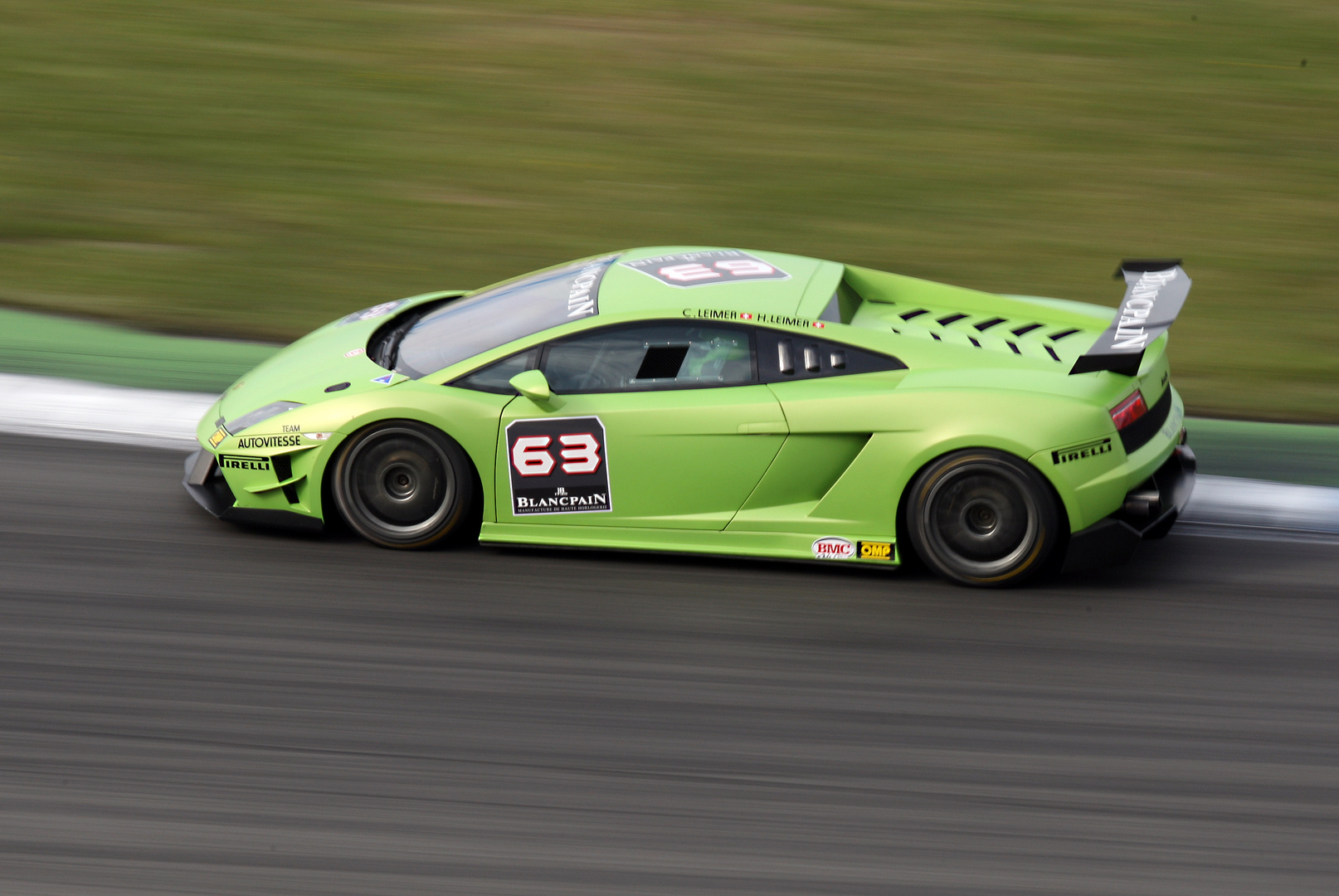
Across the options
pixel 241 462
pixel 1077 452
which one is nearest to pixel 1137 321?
pixel 1077 452

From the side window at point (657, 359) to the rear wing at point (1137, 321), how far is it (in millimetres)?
1386

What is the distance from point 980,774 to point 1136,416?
6.10 ft

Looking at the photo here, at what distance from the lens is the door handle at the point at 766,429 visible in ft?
17.1

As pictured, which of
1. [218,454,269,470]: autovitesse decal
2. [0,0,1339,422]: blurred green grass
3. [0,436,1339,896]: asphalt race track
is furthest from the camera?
[0,0,1339,422]: blurred green grass

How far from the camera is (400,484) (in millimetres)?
5469

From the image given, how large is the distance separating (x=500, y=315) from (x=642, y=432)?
3.05 feet

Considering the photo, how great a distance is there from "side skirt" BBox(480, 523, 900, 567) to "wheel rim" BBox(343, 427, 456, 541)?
0.25 m

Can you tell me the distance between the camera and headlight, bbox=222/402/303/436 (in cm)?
547

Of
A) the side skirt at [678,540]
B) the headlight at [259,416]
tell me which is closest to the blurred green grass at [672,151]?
the headlight at [259,416]

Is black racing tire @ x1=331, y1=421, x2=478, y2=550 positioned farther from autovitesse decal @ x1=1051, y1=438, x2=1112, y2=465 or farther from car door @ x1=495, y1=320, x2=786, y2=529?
autovitesse decal @ x1=1051, y1=438, x2=1112, y2=465

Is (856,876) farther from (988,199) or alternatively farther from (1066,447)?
(988,199)

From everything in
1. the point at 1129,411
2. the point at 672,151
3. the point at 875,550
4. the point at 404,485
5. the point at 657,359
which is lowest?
the point at 875,550

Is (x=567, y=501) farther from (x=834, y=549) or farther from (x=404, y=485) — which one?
(x=834, y=549)

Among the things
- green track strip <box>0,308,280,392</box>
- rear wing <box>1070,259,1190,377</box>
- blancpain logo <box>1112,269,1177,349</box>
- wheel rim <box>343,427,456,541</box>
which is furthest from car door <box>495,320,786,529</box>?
green track strip <box>0,308,280,392</box>
